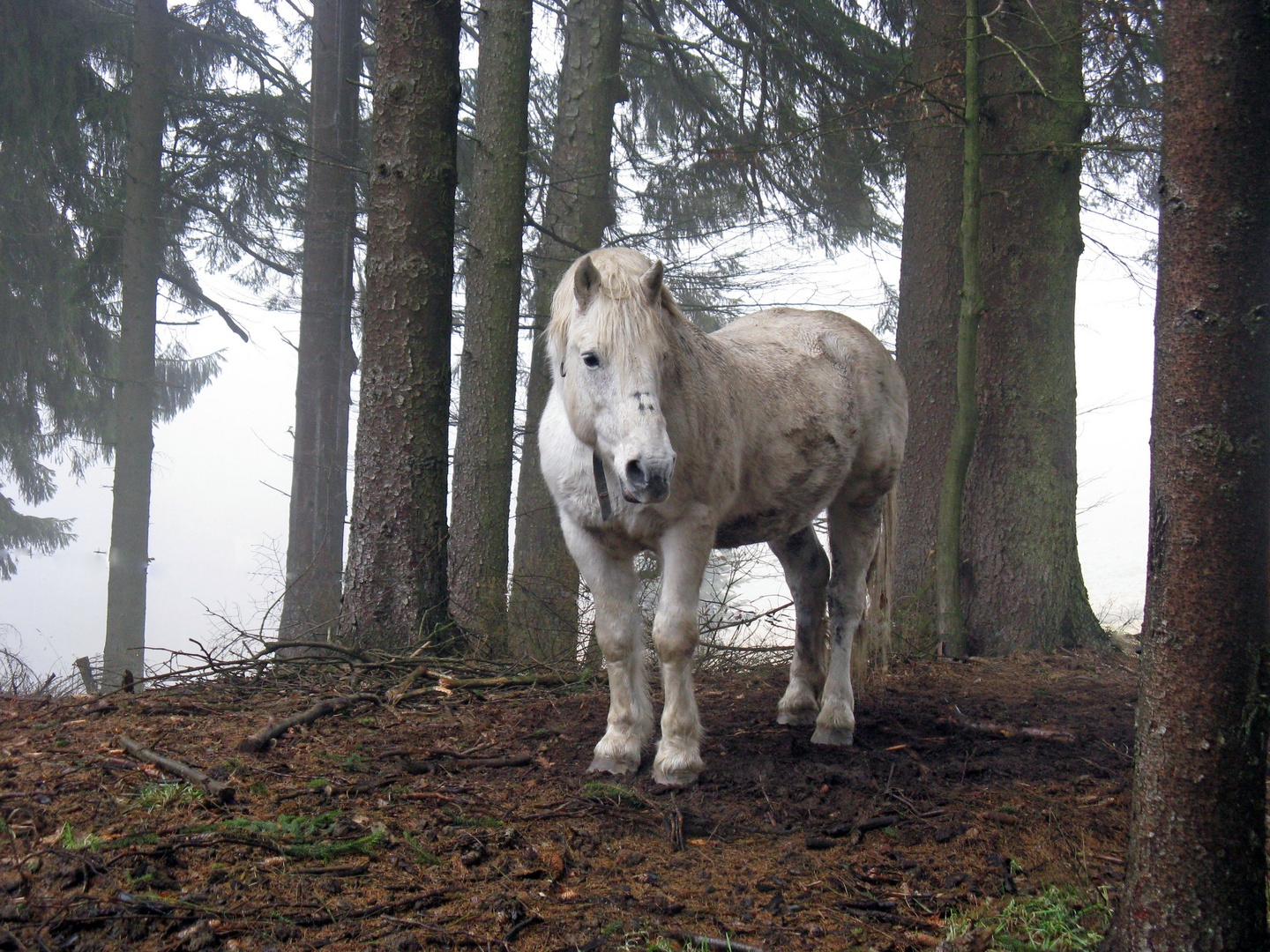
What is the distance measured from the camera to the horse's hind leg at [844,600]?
15.1ft

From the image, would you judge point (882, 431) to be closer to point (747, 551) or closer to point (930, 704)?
point (930, 704)

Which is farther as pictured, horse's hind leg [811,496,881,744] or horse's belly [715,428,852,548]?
horse's hind leg [811,496,881,744]

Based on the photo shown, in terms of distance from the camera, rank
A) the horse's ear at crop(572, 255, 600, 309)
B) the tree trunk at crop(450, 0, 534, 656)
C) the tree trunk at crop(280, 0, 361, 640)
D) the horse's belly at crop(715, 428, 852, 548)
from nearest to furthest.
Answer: the horse's ear at crop(572, 255, 600, 309), the horse's belly at crop(715, 428, 852, 548), the tree trunk at crop(450, 0, 534, 656), the tree trunk at crop(280, 0, 361, 640)

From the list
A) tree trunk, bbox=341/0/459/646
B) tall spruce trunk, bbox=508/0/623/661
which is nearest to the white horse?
tree trunk, bbox=341/0/459/646

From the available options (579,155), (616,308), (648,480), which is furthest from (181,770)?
(579,155)

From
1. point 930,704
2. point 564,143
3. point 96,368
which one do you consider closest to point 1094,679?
point 930,704

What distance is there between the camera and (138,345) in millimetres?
13641

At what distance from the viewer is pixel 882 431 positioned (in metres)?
5.26

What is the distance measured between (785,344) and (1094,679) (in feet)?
11.1

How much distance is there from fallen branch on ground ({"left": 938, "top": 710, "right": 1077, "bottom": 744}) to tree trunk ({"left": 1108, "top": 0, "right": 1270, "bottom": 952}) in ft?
8.40

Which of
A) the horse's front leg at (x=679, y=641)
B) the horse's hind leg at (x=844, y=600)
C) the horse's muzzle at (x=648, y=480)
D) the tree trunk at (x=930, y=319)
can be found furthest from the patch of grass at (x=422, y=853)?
the tree trunk at (x=930, y=319)

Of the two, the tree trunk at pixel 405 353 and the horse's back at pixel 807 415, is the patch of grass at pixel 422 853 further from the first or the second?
the tree trunk at pixel 405 353

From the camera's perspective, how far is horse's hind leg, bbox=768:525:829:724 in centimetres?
502

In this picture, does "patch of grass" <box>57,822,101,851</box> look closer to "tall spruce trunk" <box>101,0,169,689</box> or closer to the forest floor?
the forest floor
